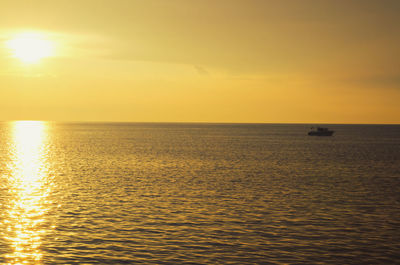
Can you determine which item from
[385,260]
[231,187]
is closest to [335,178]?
[231,187]

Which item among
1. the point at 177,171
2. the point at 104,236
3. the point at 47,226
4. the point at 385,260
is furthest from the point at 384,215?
the point at 177,171

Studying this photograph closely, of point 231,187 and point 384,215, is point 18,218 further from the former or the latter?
point 384,215

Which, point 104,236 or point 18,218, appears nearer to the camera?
point 104,236

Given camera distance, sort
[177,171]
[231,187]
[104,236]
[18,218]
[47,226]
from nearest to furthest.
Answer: [104,236] < [47,226] < [18,218] < [231,187] < [177,171]

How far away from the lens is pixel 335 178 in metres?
62.5

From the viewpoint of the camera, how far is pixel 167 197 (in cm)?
4488

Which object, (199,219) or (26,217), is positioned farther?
(26,217)

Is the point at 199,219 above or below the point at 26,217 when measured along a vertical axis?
below

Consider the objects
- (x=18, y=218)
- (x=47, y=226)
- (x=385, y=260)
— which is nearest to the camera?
(x=385, y=260)

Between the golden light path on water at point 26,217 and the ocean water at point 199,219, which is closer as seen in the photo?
the golden light path on water at point 26,217

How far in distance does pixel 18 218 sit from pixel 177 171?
126 ft

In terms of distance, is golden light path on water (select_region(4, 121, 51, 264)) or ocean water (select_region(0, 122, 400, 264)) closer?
golden light path on water (select_region(4, 121, 51, 264))

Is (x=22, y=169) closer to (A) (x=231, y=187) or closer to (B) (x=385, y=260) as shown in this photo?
(A) (x=231, y=187)

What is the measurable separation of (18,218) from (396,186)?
4683 cm
